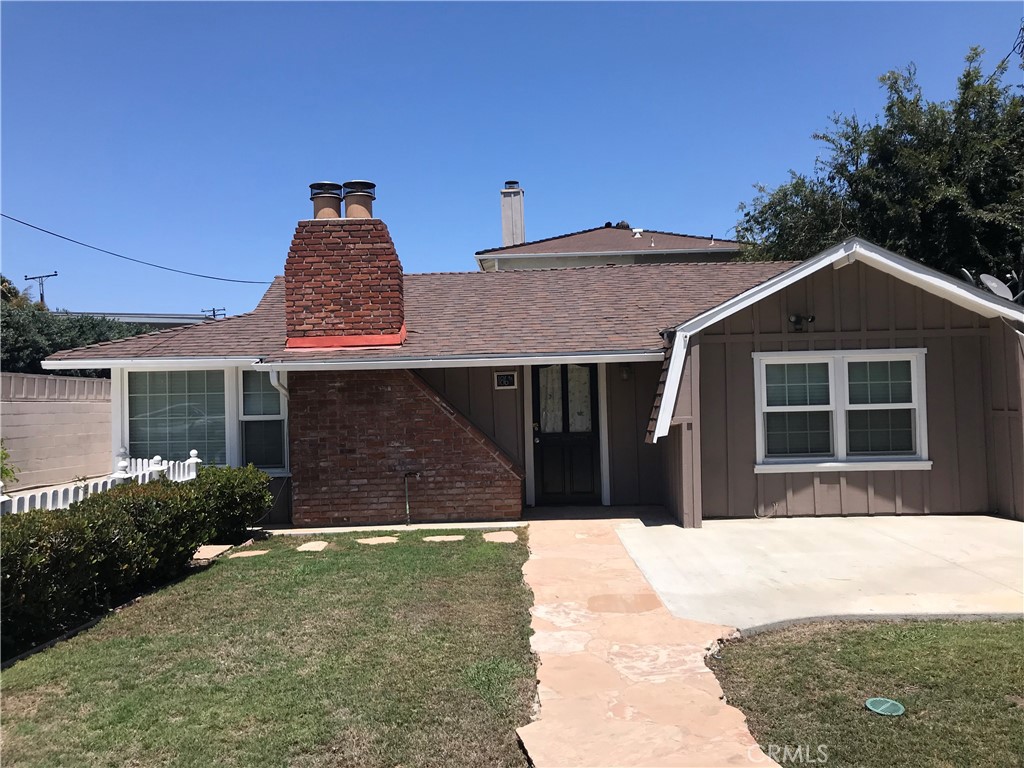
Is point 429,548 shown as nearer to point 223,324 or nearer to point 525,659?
point 525,659

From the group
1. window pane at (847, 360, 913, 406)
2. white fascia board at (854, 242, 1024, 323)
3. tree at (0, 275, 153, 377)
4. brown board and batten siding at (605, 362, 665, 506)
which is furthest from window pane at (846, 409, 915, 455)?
tree at (0, 275, 153, 377)

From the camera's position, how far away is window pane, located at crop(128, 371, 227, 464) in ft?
31.8

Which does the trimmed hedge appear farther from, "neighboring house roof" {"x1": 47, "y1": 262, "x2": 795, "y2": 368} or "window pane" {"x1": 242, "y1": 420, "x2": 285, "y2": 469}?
"neighboring house roof" {"x1": 47, "y1": 262, "x2": 795, "y2": 368}

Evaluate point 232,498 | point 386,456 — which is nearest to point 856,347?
point 386,456

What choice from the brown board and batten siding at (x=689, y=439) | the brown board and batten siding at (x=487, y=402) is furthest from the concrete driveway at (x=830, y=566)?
the brown board and batten siding at (x=487, y=402)

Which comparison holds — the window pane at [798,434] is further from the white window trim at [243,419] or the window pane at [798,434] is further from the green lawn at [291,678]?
the white window trim at [243,419]

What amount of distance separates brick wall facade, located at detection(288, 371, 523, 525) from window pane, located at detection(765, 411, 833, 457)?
3329mm

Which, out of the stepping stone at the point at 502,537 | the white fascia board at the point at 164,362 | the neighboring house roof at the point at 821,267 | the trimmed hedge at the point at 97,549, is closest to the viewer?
the trimmed hedge at the point at 97,549

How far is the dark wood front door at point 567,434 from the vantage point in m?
10.3

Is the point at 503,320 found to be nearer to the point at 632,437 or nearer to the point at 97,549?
the point at 632,437

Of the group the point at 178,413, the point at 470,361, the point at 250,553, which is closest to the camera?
the point at 250,553

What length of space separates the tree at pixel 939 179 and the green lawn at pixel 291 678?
14.8 meters

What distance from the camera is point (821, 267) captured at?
8.55 metres

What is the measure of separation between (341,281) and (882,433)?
7.45 m
